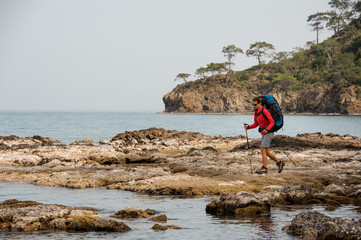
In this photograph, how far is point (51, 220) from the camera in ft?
28.1

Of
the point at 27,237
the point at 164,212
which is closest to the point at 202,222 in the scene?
the point at 164,212

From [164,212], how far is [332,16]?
5433 inches

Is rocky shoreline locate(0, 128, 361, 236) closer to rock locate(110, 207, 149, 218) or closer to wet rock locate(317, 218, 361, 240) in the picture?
rock locate(110, 207, 149, 218)

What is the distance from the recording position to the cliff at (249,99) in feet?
351

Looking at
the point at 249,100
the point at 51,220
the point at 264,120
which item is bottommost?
the point at 51,220

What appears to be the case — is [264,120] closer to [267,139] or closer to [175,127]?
[267,139]

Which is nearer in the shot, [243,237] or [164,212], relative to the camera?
[243,237]

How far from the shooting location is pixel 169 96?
151250 mm

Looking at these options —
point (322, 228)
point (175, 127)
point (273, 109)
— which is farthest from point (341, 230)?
point (175, 127)

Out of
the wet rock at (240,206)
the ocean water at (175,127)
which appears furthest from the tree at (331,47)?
the wet rock at (240,206)

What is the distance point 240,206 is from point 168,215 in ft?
5.47

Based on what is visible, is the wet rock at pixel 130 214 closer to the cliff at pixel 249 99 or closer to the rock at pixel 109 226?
the rock at pixel 109 226

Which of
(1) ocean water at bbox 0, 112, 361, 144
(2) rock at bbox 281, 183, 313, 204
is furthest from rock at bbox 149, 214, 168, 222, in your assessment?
(1) ocean water at bbox 0, 112, 361, 144

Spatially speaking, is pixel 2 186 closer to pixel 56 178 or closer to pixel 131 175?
pixel 56 178
